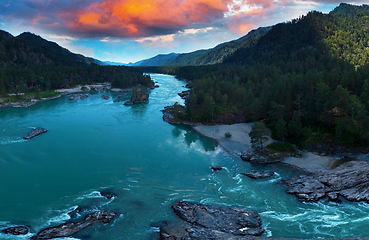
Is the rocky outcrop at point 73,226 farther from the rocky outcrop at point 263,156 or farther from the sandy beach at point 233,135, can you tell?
the sandy beach at point 233,135

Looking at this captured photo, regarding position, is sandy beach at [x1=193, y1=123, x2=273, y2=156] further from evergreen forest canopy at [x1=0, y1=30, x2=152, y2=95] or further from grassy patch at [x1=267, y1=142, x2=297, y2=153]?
evergreen forest canopy at [x1=0, y1=30, x2=152, y2=95]

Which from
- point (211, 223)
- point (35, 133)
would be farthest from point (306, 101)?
point (35, 133)

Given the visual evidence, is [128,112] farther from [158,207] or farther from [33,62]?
[33,62]

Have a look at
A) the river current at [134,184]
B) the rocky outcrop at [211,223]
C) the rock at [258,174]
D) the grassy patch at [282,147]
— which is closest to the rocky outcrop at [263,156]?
the grassy patch at [282,147]

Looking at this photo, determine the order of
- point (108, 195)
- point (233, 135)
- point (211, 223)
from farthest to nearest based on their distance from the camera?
point (233, 135)
point (108, 195)
point (211, 223)

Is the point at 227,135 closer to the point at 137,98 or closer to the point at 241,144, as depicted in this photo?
the point at 241,144

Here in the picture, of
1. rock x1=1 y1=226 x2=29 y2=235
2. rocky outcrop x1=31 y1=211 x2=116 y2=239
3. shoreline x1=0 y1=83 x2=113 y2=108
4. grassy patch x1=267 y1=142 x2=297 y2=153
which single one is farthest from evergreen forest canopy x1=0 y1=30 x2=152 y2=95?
grassy patch x1=267 y1=142 x2=297 y2=153
